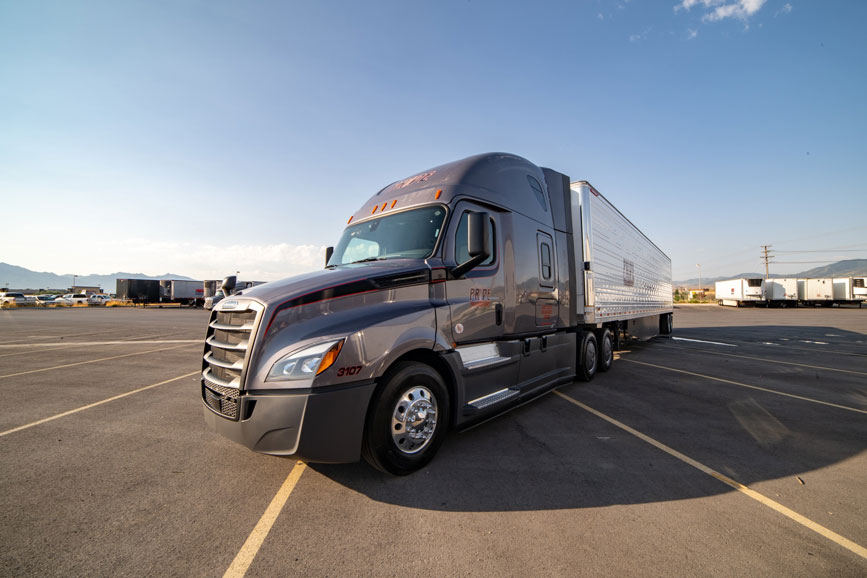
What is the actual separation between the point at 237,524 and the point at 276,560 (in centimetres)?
57

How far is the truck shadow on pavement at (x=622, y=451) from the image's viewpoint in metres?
3.04

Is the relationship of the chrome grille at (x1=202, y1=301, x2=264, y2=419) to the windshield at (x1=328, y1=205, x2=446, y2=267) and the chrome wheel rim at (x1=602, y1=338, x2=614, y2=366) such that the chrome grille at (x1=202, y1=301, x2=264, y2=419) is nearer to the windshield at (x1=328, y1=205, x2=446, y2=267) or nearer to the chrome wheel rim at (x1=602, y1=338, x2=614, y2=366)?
the windshield at (x1=328, y1=205, x2=446, y2=267)

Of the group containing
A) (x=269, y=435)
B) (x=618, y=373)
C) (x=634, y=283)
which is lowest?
(x=618, y=373)

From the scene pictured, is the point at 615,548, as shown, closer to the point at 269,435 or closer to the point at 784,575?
the point at 784,575

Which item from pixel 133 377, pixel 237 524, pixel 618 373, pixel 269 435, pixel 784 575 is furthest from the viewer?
pixel 618 373

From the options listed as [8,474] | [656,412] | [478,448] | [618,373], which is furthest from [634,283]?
[8,474]

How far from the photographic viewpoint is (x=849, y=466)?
3553mm

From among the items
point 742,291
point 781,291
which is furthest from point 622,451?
point 781,291

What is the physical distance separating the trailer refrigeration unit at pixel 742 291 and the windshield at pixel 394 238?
2173 inches

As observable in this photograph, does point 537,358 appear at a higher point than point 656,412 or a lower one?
higher

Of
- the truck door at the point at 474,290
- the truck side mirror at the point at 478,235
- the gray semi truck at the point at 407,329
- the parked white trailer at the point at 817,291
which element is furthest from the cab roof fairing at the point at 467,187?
the parked white trailer at the point at 817,291

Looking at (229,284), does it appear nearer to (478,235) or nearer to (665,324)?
(478,235)

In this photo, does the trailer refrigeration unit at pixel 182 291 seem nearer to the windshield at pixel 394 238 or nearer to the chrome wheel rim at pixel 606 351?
the windshield at pixel 394 238

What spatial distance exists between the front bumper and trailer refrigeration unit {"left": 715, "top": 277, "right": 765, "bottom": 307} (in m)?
56.5
